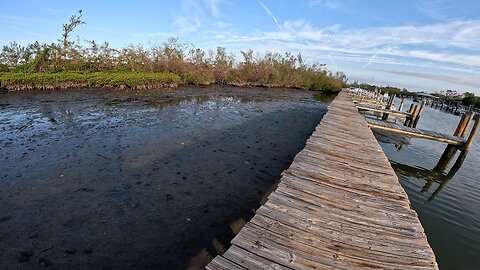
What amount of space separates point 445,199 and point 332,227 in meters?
7.58

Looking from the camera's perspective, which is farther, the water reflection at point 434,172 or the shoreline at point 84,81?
the shoreline at point 84,81

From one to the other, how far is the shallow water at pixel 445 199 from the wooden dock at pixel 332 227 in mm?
2361

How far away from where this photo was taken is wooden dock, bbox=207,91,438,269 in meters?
2.76

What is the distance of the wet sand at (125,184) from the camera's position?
4457 millimetres

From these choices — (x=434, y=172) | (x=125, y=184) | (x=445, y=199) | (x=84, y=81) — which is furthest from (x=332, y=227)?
(x=84, y=81)

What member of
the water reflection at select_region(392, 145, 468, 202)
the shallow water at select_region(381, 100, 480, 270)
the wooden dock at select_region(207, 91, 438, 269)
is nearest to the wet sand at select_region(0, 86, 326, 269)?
the wooden dock at select_region(207, 91, 438, 269)

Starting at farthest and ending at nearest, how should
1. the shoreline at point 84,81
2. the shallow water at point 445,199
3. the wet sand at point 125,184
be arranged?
the shoreline at point 84,81 < the shallow water at point 445,199 < the wet sand at point 125,184

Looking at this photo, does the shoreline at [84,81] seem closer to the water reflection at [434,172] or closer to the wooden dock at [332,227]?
the wooden dock at [332,227]

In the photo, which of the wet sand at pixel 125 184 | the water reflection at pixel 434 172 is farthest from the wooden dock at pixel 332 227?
the water reflection at pixel 434 172

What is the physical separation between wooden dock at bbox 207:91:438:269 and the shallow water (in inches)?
93.0

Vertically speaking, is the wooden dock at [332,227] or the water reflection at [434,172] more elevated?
the wooden dock at [332,227]

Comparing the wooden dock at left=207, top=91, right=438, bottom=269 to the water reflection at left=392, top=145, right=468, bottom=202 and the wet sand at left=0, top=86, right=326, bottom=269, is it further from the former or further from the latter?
the water reflection at left=392, top=145, right=468, bottom=202

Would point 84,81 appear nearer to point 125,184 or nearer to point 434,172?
point 125,184

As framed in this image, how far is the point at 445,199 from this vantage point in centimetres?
871
